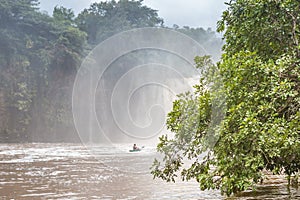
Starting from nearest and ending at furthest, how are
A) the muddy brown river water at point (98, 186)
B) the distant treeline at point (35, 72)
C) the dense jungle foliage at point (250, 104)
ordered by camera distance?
the dense jungle foliage at point (250, 104)
the muddy brown river water at point (98, 186)
the distant treeline at point (35, 72)

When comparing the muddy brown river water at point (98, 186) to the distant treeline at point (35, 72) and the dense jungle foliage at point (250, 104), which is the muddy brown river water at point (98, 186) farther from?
the distant treeline at point (35, 72)

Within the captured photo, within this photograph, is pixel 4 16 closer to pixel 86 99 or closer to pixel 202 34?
pixel 86 99

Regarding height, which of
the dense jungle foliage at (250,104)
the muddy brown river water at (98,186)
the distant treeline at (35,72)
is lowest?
the muddy brown river water at (98,186)

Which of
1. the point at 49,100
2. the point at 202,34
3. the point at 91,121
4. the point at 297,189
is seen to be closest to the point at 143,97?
the point at 91,121

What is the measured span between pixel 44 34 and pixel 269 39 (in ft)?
123

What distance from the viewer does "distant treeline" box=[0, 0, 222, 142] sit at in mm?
36250

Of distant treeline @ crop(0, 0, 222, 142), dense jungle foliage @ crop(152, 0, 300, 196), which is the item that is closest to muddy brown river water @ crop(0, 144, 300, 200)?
Result: dense jungle foliage @ crop(152, 0, 300, 196)

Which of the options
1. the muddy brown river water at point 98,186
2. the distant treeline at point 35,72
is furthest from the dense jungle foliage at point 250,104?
the distant treeline at point 35,72

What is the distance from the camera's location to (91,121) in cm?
4656

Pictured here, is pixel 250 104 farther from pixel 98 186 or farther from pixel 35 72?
pixel 35 72

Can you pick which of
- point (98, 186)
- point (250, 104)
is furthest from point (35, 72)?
point (250, 104)

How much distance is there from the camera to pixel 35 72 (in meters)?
39.0

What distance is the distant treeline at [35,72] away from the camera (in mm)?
36250

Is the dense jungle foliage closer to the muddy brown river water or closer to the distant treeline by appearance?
the muddy brown river water
